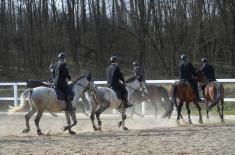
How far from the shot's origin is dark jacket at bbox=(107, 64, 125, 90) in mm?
19469

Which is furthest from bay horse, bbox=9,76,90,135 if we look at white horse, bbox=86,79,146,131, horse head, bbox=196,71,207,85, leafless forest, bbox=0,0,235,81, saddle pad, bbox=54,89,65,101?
leafless forest, bbox=0,0,235,81

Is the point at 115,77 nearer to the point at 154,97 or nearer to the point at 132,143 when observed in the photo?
the point at 132,143

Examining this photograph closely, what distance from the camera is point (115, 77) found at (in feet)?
64.1

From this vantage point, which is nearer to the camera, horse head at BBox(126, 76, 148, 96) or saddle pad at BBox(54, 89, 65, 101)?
saddle pad at BBox(54, 89, 65, 101)

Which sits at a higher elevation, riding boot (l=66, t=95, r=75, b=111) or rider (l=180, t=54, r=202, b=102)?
rider (l=180, t=54, r=202, b=102)

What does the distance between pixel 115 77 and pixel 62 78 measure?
2.40m

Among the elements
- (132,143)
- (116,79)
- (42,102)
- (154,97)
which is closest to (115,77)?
(116,79)

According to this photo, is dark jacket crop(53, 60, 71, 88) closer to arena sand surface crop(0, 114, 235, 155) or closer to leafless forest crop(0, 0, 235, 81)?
arena sand surface crop(0, 114, 235, 155)

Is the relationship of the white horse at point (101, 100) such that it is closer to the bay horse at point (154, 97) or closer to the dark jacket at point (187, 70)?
the dark jacket at point (187, 70)

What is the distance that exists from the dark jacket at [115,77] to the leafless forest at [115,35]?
28859 millimetres

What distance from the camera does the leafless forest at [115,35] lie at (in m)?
50.5

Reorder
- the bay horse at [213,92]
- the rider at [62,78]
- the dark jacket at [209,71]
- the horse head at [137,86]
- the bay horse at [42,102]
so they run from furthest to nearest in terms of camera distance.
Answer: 1. the horse head at [137,86]
2. the dark jacket at [209,71]
3. the bay horse at [213,92]
4. the rider at [62,78]
5. the bay horse at [42,102]

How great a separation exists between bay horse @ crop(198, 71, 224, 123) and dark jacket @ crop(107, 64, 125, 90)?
4655mm

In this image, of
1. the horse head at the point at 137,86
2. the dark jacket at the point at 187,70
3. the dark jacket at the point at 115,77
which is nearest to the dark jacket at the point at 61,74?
the dark jacket at the point at 115,77
